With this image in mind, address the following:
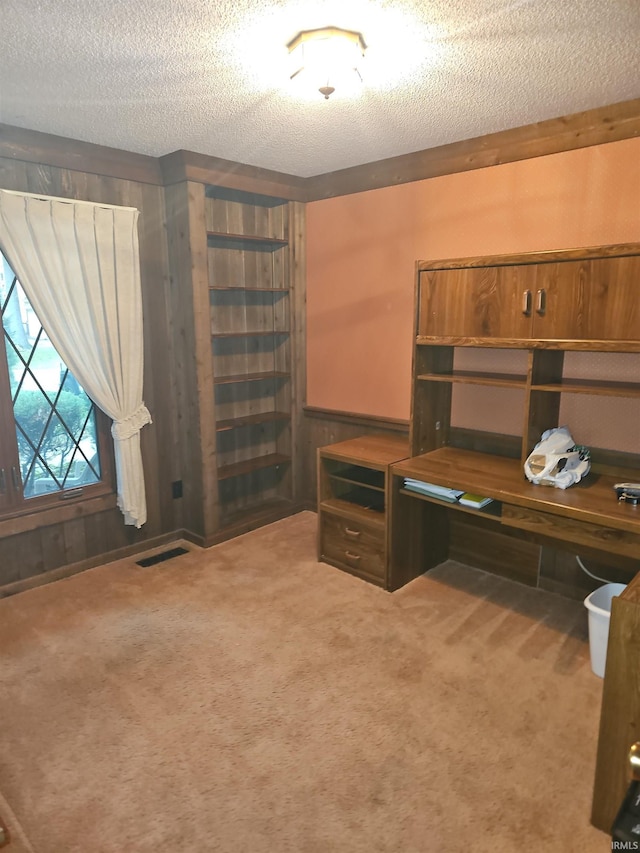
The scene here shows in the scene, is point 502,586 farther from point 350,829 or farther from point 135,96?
point 135,96

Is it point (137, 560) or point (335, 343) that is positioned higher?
point (335, 343)

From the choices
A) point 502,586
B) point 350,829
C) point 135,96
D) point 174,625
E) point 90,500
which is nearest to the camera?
point 350,829

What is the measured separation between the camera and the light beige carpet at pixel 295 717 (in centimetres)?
164

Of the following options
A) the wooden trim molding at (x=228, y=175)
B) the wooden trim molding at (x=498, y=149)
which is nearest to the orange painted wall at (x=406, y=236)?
the wooden trim molding at (x=498, y=149)

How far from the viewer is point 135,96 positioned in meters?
2.32

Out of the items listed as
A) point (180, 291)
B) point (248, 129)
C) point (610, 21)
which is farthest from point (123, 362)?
point (610, 21)

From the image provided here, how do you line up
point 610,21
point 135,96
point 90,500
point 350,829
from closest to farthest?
point 350,829 < point 610,21 < point 135,96 < point 90,500

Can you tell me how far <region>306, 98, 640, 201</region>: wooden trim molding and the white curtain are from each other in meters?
1.39

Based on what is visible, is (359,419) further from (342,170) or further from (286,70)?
(286,70)

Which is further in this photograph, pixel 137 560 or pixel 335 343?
pixel 335 343

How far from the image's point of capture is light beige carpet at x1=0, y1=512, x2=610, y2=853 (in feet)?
5.37

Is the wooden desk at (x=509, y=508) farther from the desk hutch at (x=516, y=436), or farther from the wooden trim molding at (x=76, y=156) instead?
the wooden trim molding at (x=76, y=156)

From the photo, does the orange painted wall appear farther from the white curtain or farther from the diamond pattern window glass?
the diamond pattern window glass

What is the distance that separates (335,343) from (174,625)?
6.75 feet
